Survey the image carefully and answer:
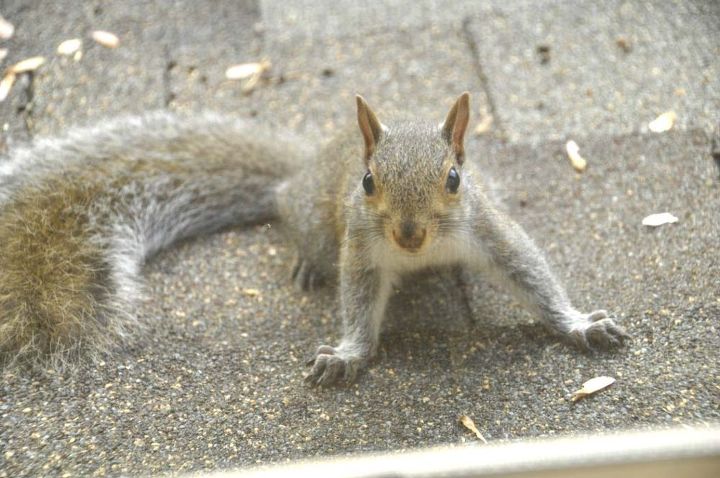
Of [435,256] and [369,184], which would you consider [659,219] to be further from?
[369,184]

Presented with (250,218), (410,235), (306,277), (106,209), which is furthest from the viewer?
(250,218)

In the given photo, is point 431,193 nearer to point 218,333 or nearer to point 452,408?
point 452,408

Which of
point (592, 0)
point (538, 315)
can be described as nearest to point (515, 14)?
point (592, 0)

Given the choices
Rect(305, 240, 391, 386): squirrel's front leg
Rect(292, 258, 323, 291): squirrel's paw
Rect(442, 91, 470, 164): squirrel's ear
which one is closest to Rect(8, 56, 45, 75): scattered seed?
Rect(292, 258, 323, 291): squirrel's paw

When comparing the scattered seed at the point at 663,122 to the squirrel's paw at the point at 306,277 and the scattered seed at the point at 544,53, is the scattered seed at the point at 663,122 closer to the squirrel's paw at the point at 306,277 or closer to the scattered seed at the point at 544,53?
the scattered seed at the point at 544,53

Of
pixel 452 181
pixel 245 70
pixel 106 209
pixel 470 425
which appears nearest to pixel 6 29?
pixel 245 70

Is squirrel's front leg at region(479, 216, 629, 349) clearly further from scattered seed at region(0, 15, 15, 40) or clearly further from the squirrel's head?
scattered seed at region(0, 15, 15, 40)

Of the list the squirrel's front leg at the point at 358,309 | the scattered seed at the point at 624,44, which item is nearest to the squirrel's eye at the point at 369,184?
the squirrel's front leg at the point at 358,309
